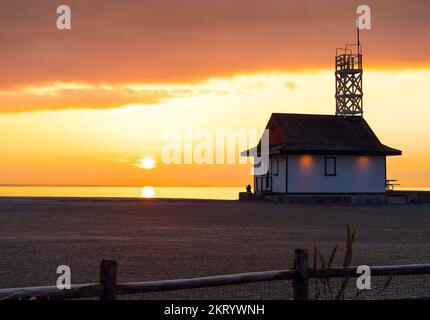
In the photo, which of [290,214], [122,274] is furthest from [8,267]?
[290,214]

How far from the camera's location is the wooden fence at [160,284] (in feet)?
23.5

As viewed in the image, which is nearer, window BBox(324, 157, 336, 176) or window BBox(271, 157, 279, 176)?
window BBox(324, 157, 336, 176)

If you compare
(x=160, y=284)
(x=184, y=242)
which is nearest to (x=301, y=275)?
(x=160, y=284)

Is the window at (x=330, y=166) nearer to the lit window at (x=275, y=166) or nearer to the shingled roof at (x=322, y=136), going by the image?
the shingled roof at (x=322, y=136)

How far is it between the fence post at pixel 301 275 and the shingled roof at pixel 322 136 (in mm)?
36642

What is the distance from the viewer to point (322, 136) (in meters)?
47.6

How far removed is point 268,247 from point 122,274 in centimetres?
638

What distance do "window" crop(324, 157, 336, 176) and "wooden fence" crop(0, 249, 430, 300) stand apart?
3781cm

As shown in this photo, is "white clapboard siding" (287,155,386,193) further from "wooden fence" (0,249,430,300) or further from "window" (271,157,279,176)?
"wooden fence" (0,249,430,300)

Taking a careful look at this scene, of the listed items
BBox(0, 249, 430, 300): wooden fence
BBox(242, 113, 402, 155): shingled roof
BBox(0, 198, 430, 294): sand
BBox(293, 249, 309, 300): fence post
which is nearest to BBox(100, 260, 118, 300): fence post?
BBox(0, 249, 430, 300): wooden fence

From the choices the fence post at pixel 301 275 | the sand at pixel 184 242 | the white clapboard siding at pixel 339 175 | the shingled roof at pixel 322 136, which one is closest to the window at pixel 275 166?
the shingled roof at pixel 322 136

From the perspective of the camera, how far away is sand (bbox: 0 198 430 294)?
46.5 ft

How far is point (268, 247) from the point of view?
18.6 meters
